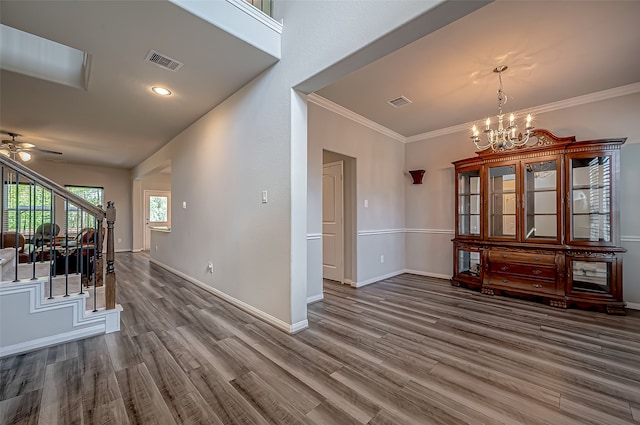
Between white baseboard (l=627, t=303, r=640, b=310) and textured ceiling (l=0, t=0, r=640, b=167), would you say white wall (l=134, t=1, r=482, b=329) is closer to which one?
textured ceiling (l=0, t=0, r=640, b=167)

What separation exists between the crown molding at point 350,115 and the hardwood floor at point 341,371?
2725mm

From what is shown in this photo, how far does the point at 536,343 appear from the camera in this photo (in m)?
2.30

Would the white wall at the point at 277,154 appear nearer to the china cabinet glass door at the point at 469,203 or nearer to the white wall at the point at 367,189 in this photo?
the white wall at the point at 367,189

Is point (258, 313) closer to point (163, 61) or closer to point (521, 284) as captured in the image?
point (163, 61)

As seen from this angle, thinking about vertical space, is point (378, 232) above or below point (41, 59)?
below

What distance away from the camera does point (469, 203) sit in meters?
4.25

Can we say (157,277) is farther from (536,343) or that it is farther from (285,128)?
(536,343)

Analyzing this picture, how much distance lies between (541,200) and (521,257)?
0.82 metres

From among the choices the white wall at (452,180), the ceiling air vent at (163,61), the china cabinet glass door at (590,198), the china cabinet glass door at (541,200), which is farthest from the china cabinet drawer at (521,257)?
the ceiling air vent at (163,61)

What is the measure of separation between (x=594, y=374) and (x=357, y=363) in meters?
1.66

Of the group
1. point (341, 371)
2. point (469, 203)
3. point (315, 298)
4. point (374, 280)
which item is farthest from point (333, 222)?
point (341, 371)

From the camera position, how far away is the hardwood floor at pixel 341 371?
149 centimetres

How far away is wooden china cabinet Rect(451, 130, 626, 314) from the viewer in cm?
312

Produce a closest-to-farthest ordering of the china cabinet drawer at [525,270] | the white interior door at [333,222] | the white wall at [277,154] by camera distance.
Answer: the white wall at [277,154]
the china cabinet drawer at [525,270]
the white interior door at [333,222]
